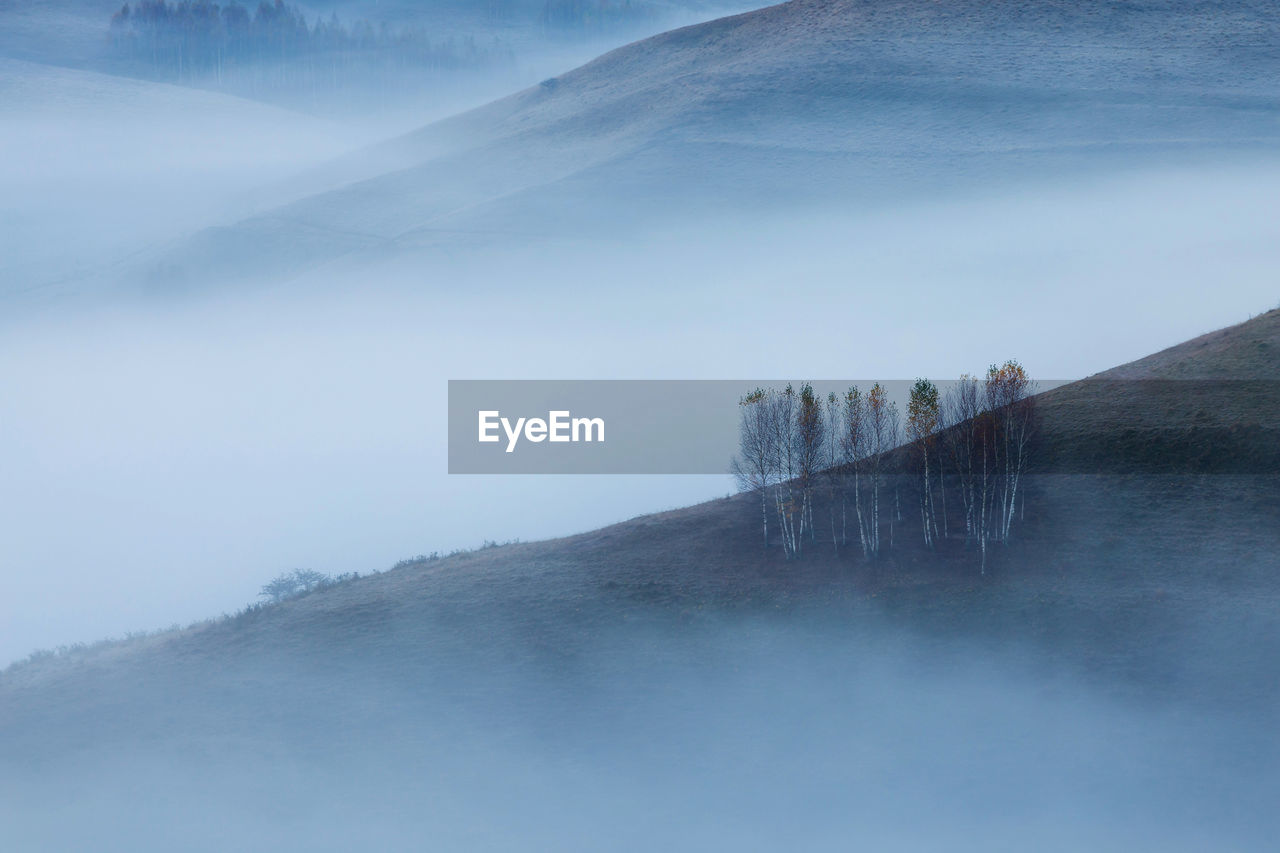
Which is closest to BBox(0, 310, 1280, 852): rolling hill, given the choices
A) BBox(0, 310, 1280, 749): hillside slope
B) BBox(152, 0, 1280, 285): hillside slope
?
BBox(0, 310, 1280, 749): hillside slope

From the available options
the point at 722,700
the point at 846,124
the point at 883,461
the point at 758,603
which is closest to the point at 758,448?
the point at 883,461

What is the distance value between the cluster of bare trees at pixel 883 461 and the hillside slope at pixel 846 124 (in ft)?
245

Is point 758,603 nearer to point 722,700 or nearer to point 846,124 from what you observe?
point 722,700

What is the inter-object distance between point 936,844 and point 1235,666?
38.0 ft

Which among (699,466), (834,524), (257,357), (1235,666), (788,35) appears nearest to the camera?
(1235,666)

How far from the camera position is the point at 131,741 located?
36.2 metres

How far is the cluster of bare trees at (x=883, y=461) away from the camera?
1729 inches

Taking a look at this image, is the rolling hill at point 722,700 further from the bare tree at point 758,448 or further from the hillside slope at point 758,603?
the bare tree at point 758,448

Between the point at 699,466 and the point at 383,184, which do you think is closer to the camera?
the point at 699,466

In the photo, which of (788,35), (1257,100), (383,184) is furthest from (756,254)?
(1257,100)

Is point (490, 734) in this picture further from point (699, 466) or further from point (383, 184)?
point (383, 184)

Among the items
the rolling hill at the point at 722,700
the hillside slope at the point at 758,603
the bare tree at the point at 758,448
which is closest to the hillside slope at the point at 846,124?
the bare tree at the point at 758,448

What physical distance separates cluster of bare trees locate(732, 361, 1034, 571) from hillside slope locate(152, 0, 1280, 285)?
74789mm

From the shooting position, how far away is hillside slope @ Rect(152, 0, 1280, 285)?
387 feet
